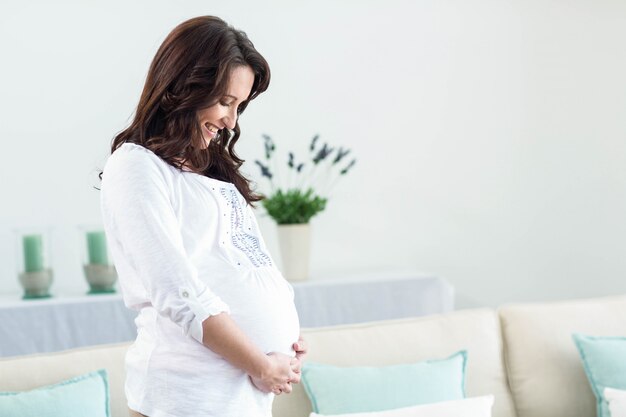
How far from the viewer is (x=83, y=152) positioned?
10.9 ft

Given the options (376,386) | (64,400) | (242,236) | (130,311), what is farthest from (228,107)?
(130,311)

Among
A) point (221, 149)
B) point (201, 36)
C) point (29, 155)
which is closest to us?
point (201, 36)

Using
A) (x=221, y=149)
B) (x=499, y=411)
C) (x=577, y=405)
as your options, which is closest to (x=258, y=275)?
(x=221, y=149)

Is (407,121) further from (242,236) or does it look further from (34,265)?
(242,236)

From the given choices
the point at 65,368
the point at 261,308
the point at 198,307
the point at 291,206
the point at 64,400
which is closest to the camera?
the point at 198,307

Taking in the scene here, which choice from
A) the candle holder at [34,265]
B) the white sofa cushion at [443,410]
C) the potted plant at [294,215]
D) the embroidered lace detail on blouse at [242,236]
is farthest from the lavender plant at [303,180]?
the embroidered lace detail on blouse at [242,236]

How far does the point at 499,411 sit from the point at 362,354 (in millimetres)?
365

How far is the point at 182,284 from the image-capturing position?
1306mm

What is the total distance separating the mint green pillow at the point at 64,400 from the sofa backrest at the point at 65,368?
46 millimetres

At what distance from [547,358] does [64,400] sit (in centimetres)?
115

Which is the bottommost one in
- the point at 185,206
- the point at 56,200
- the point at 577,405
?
the point at 577,405

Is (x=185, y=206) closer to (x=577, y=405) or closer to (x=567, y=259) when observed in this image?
(x=577, y=405)

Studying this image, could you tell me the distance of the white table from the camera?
2861 mm

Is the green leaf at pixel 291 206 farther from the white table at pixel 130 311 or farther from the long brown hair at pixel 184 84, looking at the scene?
the long brown hair at pixel 184 84
